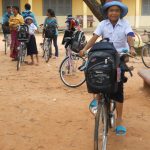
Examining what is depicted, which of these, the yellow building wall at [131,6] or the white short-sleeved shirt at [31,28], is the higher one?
the yellow building wall at [131,6]

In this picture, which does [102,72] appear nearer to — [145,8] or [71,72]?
[71,72]

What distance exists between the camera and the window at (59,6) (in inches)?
1182

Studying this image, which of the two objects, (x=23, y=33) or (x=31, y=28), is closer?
(x=23, y=33)

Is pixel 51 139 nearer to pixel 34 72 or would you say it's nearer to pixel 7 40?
pixel 34 72

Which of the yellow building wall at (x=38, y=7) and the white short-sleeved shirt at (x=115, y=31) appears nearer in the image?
A: the white short-sleeved shirt at (x=115, y=31)

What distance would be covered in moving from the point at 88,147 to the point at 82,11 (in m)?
25.8

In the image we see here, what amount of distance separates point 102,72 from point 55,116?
7.55 feet

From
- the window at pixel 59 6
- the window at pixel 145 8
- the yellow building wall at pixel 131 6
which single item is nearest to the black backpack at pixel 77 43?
the window at pixel 59 6

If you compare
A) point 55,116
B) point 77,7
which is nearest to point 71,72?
point 55,116

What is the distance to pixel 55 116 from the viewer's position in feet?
21.6

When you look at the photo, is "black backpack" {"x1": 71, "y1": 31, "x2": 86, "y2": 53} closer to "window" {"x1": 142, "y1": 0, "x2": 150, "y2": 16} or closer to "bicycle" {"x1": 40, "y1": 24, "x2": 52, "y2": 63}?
"bicycle" {"x1": 40, "y1": 24, "x2": 52, "y2": 63}

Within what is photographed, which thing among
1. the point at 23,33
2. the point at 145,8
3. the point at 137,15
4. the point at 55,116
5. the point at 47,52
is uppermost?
the point at 145,8

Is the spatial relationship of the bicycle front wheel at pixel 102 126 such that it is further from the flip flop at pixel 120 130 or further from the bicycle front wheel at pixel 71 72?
the bicycle front wheel at pixel 71 72

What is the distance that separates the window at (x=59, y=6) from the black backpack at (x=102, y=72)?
25873 millimetres
